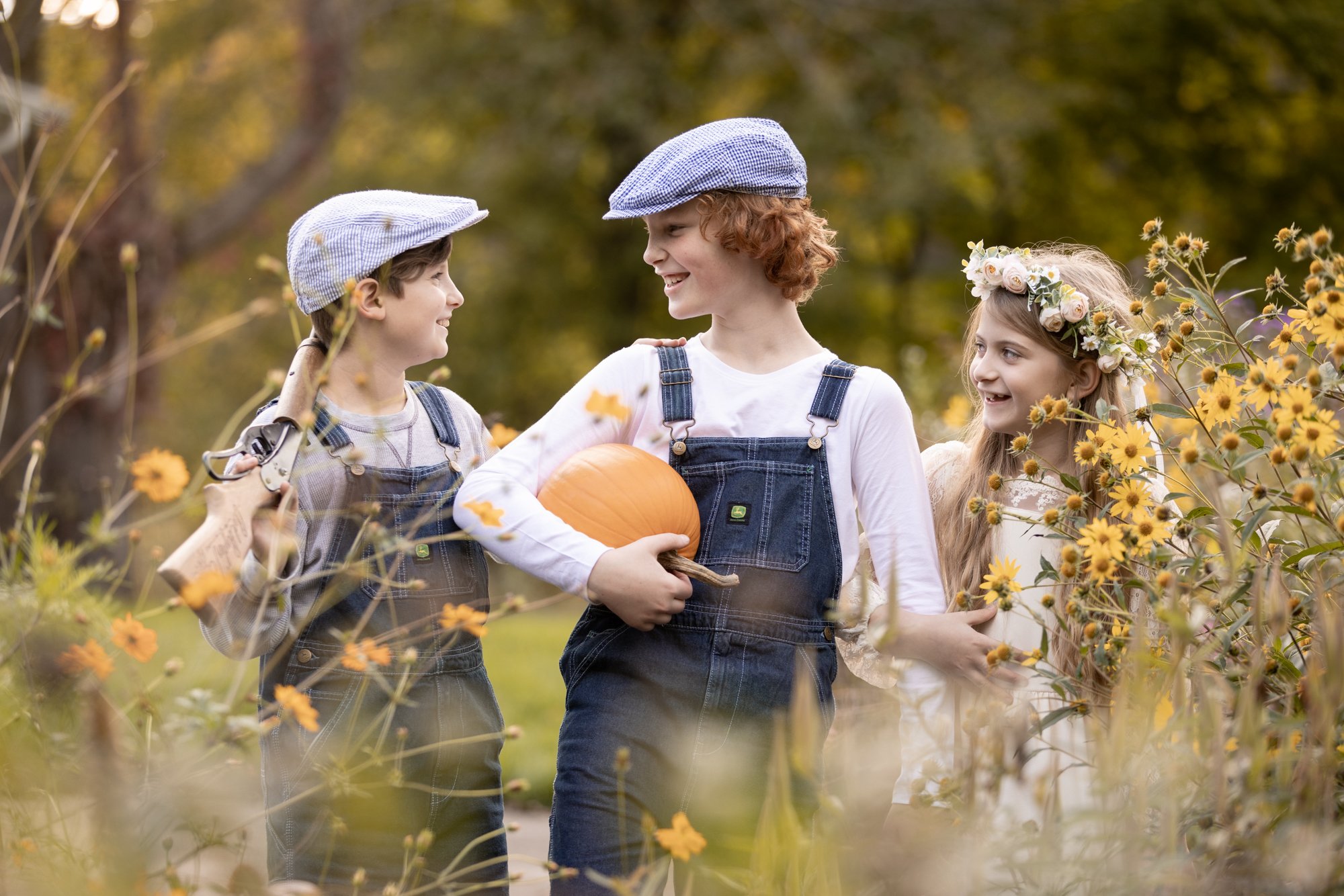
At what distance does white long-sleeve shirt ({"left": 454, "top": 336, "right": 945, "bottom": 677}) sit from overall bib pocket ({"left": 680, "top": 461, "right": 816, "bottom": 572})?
70 mm

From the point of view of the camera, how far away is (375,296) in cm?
249

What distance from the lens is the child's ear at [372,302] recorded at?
2.43 meters

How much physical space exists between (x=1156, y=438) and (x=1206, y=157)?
13658 mm

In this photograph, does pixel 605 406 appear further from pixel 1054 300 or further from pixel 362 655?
pixel 1054 300

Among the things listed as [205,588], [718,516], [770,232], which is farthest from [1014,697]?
[205,588]

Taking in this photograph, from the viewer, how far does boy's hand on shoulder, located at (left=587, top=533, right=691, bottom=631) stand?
2246 millimetres

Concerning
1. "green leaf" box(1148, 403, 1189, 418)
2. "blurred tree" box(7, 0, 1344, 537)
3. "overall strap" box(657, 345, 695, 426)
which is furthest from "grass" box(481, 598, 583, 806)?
"blurred tree" box(7, 0, 1344, 537)

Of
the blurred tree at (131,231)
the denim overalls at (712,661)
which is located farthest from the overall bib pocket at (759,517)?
the blurred tree at (131,231)

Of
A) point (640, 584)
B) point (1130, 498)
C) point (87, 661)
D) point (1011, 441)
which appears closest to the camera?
point (87, 661)

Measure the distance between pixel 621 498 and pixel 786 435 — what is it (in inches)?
14.2

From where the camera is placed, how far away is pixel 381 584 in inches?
90.6

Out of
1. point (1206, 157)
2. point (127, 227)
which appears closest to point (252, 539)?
point (127, 227)

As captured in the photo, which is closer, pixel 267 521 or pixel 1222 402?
pixel 1222 402

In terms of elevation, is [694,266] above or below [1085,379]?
above
